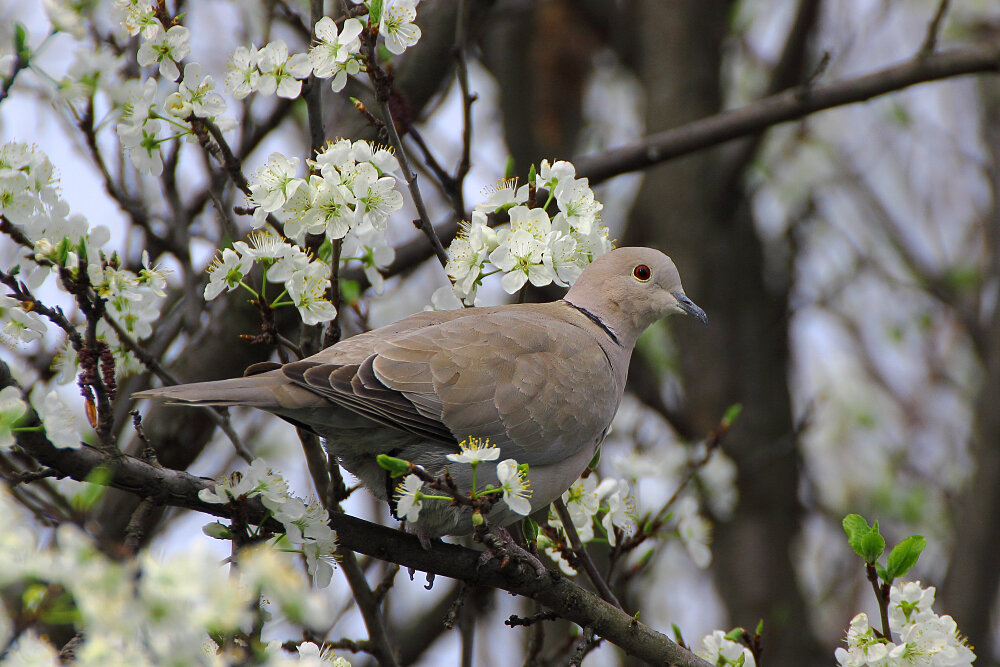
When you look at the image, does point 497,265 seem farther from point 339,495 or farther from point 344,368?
point 339,495

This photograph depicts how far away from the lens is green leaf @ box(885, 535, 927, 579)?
2.59 metres

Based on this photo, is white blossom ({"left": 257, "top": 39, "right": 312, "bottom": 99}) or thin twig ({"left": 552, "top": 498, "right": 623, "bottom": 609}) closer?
white blossom ({"left": 257, "top": 39, "right": 312, "bottom": 99})

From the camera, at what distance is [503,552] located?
2477 mm

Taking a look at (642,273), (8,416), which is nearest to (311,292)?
(8,416)

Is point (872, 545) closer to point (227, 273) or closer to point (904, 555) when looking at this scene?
point (904, 555)

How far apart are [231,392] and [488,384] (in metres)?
0.86

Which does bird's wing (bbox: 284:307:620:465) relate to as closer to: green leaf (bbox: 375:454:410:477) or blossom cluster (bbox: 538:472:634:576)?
blossom cluster (bbox: 538:472:634:576)

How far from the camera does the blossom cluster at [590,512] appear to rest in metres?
3.29

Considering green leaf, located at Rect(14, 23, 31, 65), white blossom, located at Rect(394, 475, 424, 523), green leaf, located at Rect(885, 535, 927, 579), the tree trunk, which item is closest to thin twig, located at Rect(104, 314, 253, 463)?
white blossom, located at Rect(394, 475, 424, 523)

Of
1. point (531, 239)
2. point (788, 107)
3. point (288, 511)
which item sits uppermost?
point (788, 107)

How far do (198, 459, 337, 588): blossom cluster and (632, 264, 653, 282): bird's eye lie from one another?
178 centimetres

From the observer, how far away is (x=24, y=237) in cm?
250

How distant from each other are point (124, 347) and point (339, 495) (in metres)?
0.82

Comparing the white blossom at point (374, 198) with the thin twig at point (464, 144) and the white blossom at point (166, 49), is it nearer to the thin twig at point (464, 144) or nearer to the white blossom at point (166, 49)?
the thin twig at point (464, 144)
